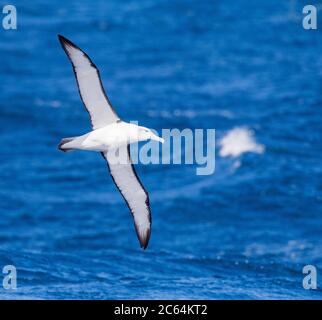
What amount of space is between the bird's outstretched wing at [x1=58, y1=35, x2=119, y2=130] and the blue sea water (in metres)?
6.03

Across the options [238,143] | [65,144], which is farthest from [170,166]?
[65,144]

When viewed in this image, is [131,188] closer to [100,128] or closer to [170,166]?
[100,128]

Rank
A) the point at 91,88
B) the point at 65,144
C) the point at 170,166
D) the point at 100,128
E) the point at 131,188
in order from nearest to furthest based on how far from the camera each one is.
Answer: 1. the point at 65,144
2. the point at 91,88
3. the point at 100,128
4. the point at 131,188
5. the point at 170,166

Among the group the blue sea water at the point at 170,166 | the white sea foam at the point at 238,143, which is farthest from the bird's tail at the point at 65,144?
the white sea foam at the point at 238,143

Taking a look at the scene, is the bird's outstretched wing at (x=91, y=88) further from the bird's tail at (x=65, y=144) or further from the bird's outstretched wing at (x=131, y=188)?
the bird's tail at (x=65, y=144)

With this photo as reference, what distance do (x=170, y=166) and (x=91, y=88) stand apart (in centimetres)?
2357

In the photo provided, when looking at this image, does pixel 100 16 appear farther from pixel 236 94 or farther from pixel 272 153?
pixel 272 153

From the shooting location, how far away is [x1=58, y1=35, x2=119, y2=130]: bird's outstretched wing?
2689cm

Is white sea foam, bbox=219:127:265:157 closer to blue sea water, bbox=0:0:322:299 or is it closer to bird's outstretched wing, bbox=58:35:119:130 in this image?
blue sea water, bbox=0:0:322:299

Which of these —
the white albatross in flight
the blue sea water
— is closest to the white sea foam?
the blue sea water

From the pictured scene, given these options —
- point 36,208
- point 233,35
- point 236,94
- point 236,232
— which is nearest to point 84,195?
point 36,208

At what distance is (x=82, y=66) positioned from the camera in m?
27.2

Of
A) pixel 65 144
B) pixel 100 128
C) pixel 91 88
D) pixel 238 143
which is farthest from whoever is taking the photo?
pixel 238 143

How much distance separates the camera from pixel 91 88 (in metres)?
27.5
